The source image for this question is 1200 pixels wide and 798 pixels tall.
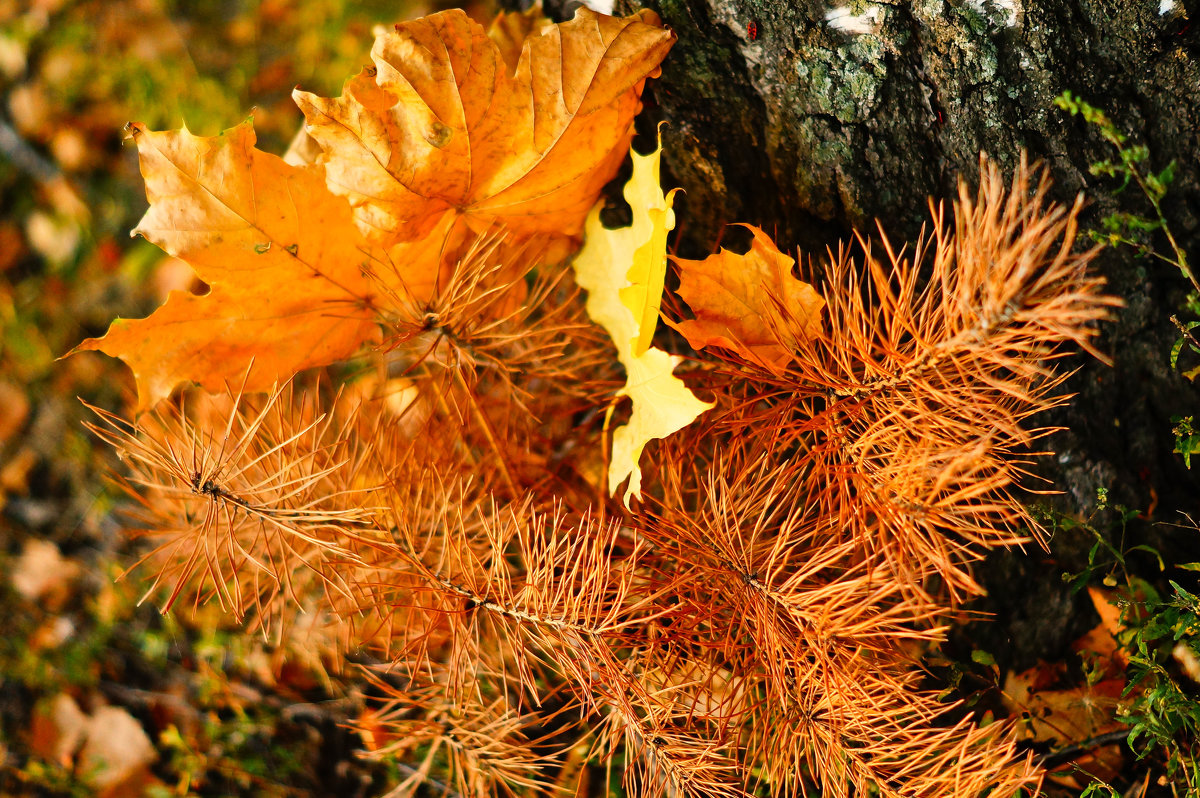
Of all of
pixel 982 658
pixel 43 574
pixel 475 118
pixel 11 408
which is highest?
pixel 475 118

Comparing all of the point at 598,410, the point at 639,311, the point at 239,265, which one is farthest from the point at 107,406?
the point at 639,311

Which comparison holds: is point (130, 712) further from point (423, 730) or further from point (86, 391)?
point (423, 730)

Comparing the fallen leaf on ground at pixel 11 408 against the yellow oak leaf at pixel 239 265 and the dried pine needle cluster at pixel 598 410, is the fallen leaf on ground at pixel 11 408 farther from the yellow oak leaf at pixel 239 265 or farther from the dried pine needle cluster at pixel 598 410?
the yellow oak leaf at pixel 239 265

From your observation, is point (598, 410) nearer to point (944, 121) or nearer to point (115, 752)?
point (944, 121)

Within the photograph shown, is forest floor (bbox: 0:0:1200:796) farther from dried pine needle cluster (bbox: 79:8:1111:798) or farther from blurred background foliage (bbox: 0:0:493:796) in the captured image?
dried pine needle cluster (bbox: 79:8:1111:798)

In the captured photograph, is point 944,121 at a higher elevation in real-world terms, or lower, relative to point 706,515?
higher

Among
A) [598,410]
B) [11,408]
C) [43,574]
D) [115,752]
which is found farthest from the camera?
[11,408]

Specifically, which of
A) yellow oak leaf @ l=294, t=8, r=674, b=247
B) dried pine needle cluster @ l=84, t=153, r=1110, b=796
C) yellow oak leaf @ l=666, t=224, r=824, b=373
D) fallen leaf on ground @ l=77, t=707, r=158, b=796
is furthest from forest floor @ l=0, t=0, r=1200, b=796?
yellow oak leaf @ l=294, t=8, r=674, b=247
